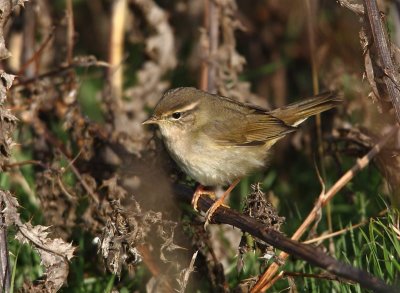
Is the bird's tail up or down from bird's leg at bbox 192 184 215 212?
up

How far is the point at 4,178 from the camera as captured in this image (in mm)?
4844

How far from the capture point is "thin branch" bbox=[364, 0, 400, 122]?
10.7 feet

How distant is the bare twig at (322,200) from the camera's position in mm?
3520

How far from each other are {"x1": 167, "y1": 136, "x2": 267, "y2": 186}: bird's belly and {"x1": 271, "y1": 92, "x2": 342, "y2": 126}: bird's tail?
39cm

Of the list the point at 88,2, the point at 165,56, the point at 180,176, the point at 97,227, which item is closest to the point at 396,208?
the point at 180,176

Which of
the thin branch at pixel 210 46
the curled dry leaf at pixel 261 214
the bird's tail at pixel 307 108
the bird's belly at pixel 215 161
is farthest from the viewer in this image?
the thin branch at pixel 210 46

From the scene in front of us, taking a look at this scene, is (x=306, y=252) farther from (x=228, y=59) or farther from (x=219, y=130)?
(x=228, y=59)

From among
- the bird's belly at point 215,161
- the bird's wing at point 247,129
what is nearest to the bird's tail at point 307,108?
the bird's wing at point 247,129

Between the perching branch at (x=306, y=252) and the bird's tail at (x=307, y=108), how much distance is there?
153 centimetres

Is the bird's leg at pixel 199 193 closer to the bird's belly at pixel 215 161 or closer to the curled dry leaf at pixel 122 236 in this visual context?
the bird's belly at pixel 215 161

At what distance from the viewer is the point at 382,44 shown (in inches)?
129

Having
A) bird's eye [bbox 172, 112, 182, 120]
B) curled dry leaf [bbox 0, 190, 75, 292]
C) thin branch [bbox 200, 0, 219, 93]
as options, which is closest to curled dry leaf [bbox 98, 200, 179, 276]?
curled dry leaf [bbox 0, 190, 75, 292]

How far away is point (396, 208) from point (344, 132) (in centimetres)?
85

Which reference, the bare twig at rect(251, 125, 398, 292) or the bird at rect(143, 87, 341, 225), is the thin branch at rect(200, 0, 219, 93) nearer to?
the bird at rect(143, 87, 341, 225)
